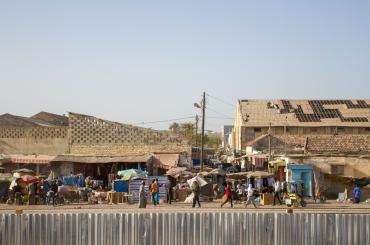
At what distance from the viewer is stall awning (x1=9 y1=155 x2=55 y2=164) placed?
3766cm

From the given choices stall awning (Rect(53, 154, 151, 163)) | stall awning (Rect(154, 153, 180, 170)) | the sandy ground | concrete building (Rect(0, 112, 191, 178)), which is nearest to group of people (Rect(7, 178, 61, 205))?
the sandy ground

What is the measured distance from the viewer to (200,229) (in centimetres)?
1293

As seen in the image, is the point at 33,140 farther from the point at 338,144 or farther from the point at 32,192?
the point at 338,144

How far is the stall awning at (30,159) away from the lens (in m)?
37.7

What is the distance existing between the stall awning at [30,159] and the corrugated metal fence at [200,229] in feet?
81.4

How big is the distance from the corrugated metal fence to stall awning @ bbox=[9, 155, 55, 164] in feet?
81.4

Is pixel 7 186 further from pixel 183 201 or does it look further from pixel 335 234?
pixel 335 234

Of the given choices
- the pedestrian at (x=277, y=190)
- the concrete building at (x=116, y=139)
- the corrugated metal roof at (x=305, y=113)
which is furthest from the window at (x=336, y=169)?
the corrugated metal roof at (x=305, y=113)

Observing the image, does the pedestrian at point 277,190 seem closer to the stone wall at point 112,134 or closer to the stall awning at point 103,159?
the stall awning at point 103,159

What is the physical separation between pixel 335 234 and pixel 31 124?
131 ft

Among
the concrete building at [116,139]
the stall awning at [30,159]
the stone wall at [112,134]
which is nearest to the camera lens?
the stall awning at [30,159]

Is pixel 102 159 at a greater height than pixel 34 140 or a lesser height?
lesser

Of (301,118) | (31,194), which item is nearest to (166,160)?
(31,194)

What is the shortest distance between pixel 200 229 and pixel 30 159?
27.1 m
